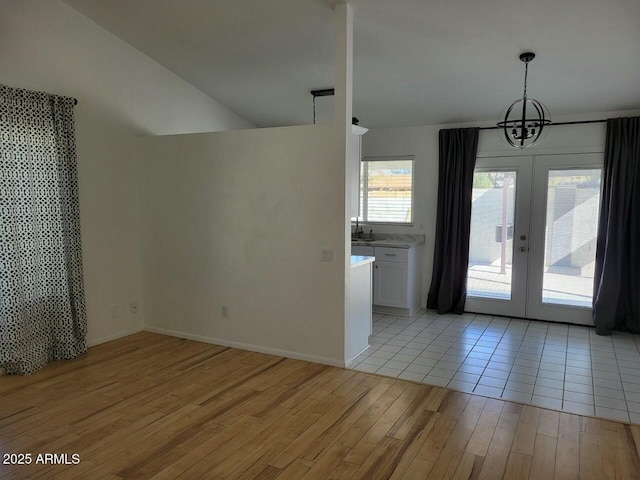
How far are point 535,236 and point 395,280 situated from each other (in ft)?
5.56

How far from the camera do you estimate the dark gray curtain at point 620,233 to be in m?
4.75

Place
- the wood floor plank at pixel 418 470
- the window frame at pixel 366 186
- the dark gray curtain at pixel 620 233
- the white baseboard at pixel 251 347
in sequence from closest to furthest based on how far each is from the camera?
the wood floor plank at pixel 418 470, the white baseboard at pixel 251 347, the dark gray curtain at pixel 620 233, the window frame at pixel 366 186

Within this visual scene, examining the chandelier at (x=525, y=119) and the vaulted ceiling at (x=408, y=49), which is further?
the chandelier at (x=525, y=119)

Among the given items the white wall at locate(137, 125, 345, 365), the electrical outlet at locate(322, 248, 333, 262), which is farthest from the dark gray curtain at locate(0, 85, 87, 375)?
the electrical outlet at locate(322, 248, 333, 262)

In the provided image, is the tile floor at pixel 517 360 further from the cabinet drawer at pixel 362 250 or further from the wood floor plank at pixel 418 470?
the wood floor plank at pixel 418 470

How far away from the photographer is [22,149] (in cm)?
369

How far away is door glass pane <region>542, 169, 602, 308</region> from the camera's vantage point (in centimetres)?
505

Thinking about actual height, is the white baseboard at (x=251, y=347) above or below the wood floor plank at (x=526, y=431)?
above

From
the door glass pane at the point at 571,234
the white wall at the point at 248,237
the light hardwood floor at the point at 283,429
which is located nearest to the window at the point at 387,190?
the door glass pane at the point at 571,234

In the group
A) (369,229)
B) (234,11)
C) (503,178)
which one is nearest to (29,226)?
(234,11)

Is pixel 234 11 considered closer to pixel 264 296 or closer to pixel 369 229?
pixel 264 296

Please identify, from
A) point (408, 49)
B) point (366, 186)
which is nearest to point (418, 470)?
point (408, 49)

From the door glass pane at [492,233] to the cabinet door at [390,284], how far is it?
0.90m

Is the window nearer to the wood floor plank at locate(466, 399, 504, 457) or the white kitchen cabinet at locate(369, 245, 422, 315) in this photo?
the white kitchen cabinet at locate(369, 245, 422, 315)
